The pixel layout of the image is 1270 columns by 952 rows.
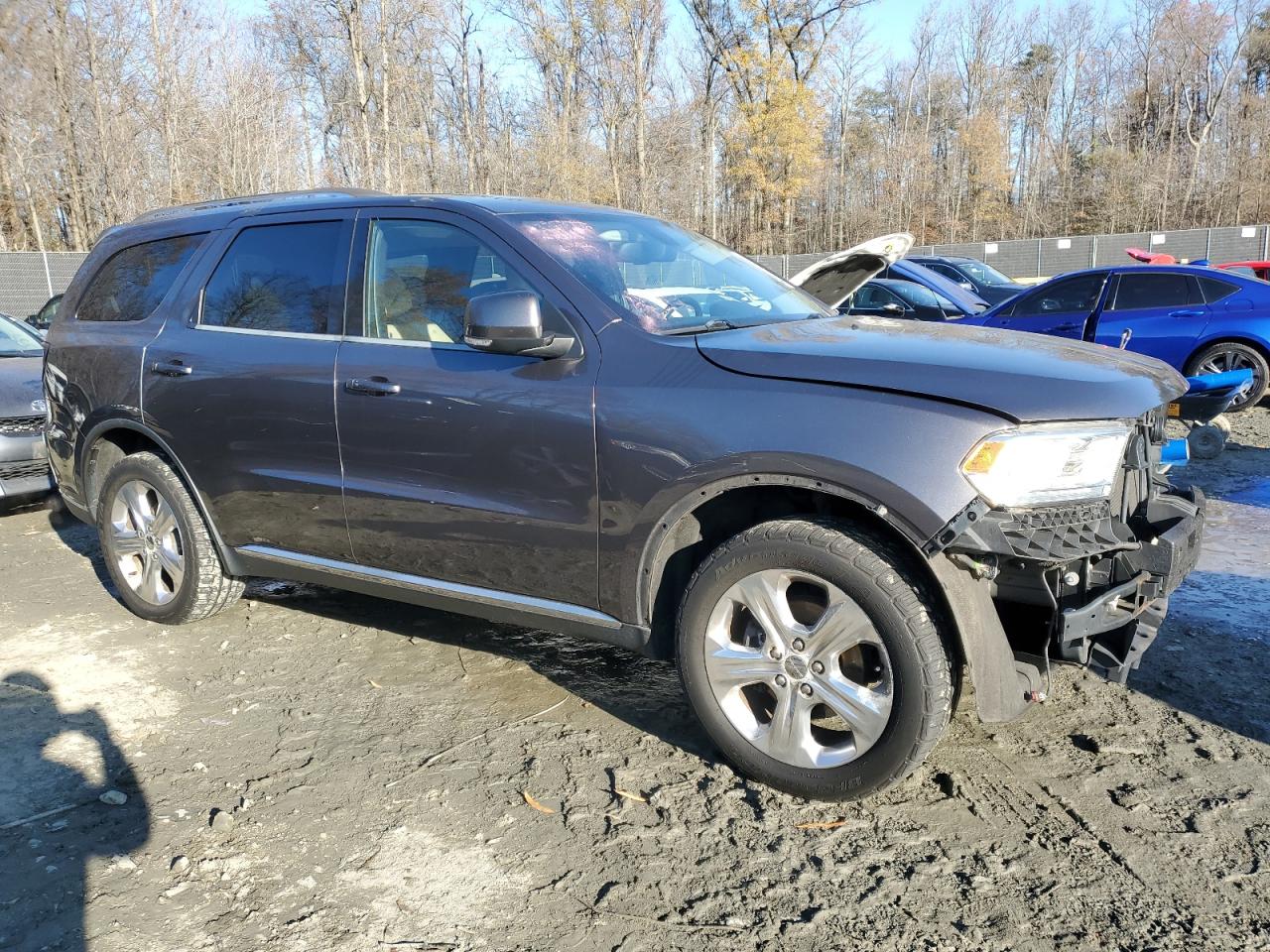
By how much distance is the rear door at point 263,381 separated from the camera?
388 cm

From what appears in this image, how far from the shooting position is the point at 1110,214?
1869 inches

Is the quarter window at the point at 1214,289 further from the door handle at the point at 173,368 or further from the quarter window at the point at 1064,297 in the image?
the door handle at the point at 173,368

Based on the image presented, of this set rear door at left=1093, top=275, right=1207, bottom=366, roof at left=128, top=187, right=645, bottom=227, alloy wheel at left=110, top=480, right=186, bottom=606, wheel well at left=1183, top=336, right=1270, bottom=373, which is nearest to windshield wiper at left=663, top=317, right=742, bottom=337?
roof at left=128, top=187, right=645, bottom=227

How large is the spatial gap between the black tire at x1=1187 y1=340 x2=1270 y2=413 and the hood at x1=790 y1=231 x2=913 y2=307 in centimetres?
619

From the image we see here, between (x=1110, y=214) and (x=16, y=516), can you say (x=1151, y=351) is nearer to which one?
(x=16, y=516)

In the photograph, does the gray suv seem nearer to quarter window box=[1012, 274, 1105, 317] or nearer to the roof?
the roof

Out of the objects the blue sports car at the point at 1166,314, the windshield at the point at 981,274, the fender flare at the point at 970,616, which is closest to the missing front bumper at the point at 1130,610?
the fender flare at the point at 970,616

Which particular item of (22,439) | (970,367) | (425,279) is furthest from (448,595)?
(22,439)

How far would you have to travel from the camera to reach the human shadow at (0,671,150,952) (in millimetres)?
2551

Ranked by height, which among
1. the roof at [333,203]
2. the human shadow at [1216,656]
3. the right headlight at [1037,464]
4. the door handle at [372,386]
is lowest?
the human shadow at [1216,656]

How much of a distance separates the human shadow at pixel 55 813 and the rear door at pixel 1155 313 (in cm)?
937

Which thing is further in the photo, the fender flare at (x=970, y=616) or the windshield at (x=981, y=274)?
the windshield at (x=981, y=274)

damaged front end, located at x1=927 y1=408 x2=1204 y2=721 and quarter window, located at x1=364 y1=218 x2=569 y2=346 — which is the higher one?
quarter window, located at x1=364 y1=218 x2=569 y2=346

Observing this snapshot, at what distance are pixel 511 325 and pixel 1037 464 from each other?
63.0 inches
